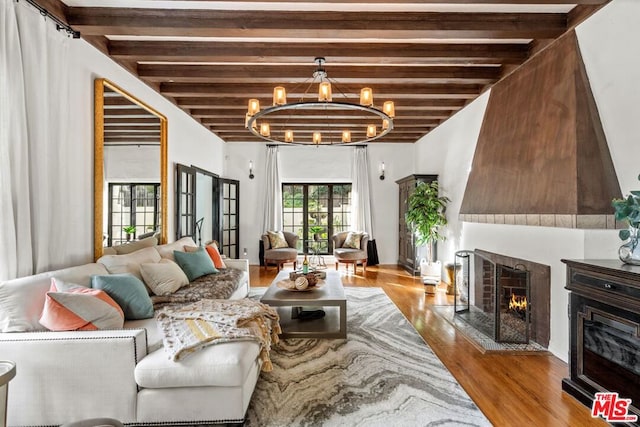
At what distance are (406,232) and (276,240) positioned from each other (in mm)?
2733

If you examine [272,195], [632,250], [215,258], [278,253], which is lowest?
[278,253]

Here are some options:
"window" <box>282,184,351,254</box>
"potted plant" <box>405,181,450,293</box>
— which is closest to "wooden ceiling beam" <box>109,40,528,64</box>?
"potted plant" <box>405,181,450,293</box>

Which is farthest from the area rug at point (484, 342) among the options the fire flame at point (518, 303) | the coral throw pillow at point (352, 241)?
the coral throw pillow at point (352, 241)

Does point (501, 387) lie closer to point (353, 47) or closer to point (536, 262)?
point (536, 262)

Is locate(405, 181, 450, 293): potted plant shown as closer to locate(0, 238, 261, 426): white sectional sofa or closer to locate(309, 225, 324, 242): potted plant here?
locate(309, 225, 324, 242): potted plant

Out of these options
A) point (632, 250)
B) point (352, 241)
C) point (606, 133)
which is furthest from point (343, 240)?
point (632, 250)

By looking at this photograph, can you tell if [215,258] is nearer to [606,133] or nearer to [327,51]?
[327,51]

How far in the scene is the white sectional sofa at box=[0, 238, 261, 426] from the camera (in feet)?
6.40

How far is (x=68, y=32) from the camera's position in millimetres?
2936

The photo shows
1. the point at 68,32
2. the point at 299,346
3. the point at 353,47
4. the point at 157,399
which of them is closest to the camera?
the point at 157,399

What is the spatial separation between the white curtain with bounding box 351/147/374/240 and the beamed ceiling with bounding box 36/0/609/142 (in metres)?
2.71

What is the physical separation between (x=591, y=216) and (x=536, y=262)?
0.77m

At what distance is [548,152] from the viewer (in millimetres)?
3051

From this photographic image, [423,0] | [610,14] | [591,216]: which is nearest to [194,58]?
[423,0]
